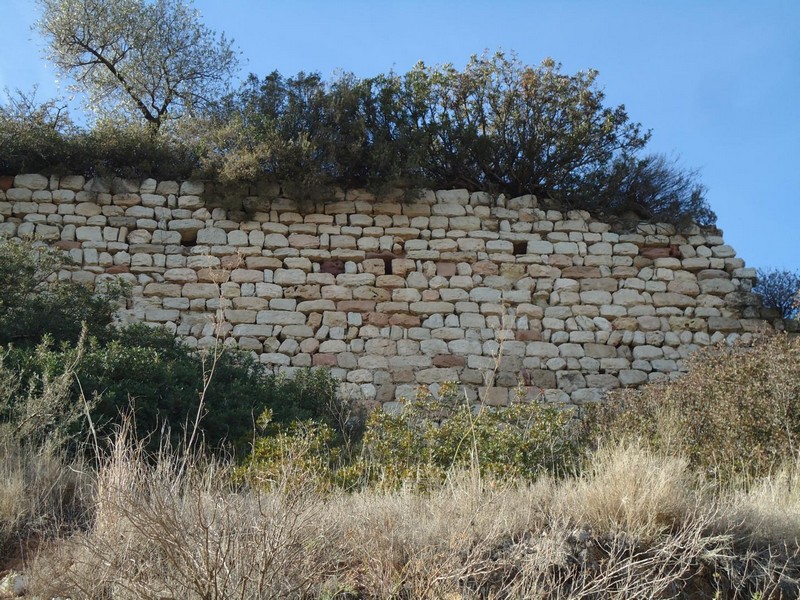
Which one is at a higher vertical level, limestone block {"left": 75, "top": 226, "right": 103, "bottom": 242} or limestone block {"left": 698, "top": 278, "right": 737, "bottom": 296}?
limestone block {"left": 698, "top": 278, "right": 737, "bottom": 296}

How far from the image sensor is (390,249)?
10320 mm

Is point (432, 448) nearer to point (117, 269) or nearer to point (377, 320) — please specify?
point (377, 320)

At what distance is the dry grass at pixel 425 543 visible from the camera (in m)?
3.62

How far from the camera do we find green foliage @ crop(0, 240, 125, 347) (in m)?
8.02

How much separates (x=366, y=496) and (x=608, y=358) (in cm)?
563

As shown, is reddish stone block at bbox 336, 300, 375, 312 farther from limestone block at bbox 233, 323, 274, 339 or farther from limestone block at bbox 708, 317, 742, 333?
limestone block at bbox 708, 317, 742, 333

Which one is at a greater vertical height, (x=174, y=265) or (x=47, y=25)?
(x=47, y=25)

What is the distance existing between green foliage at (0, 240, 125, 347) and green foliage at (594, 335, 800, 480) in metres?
5.06

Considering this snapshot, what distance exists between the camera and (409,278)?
10.2 meters

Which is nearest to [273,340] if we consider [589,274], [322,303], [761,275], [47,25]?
[322,303]

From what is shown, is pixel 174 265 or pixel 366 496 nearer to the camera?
pixel 366 496

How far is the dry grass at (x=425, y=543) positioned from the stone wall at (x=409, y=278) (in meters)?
4.75

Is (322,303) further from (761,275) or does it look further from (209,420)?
(761,275)

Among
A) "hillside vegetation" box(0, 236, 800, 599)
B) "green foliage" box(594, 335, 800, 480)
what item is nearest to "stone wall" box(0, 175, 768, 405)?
"hillside vegetation" box(0, 236, 800, 599)
